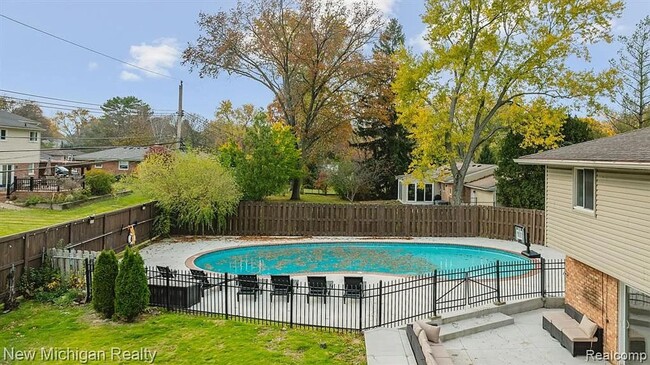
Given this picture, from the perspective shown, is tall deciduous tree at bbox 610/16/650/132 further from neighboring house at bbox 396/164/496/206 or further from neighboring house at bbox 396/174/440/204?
neighboring house at bbox 396/174/440/204

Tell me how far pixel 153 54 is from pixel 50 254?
2935cm

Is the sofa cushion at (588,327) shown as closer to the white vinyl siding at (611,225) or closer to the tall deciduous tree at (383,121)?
the white vinyl siding at (611,225)

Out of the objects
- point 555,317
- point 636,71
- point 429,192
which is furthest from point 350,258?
point 636,71

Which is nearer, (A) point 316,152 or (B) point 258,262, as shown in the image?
(B) point 258,262

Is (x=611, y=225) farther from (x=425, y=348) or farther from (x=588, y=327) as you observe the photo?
(x=425, y=348)

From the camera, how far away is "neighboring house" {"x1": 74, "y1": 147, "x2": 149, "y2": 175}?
43.7 metres

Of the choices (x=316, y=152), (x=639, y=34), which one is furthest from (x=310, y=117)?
(x=639, y=34)

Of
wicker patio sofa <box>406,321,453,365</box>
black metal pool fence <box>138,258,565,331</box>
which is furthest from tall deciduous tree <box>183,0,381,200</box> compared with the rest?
wicker patio sofa <box>406,321,453,365</box>

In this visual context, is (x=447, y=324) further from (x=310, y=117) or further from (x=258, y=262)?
(x=310, y=117)

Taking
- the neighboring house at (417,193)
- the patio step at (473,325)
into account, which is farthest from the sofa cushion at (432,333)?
the neighboring house at (417,193)

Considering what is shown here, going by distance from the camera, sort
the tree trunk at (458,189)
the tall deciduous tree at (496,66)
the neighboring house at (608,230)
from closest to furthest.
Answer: the neighboring house at (608,230)
the tall deciduous tree at (496,66)
the tree trunk at (458,189)

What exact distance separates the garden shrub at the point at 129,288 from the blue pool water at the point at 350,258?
23.8 ft

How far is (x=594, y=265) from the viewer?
882 centimetres

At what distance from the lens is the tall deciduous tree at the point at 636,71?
28.6 meters
